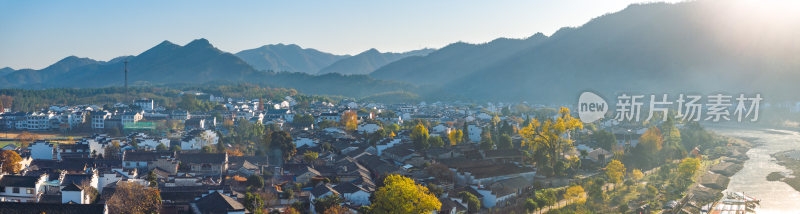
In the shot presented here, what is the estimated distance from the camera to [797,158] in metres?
22.8

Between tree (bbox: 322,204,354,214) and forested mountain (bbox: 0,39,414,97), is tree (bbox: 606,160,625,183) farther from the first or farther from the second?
forested mountain (bbox: 0,39,414,97)

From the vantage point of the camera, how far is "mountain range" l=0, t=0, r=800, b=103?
2069 inches

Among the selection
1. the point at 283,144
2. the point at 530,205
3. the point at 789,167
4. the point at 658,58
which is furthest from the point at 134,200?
the point at 658,58

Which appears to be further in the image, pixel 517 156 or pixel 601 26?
pixel 601 26

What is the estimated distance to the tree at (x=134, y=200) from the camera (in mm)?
10297

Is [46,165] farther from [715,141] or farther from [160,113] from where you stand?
[715,141]

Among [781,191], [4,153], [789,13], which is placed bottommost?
[781,191]

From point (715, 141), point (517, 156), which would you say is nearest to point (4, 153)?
point (517, 156)

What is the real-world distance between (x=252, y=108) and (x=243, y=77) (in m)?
45.6

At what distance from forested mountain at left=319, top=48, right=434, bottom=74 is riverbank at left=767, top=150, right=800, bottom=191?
12291 centimetres

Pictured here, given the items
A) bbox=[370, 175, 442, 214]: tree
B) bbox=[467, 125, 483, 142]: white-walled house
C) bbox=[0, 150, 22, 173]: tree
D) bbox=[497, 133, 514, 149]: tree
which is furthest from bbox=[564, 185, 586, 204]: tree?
bbox=[0, 150, 22, 173]: tree

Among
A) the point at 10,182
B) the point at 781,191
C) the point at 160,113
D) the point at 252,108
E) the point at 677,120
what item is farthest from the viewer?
the point at 252,108

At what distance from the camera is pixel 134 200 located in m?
10.6

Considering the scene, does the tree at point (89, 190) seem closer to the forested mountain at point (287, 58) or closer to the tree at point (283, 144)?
the tree at point (283, 144)
